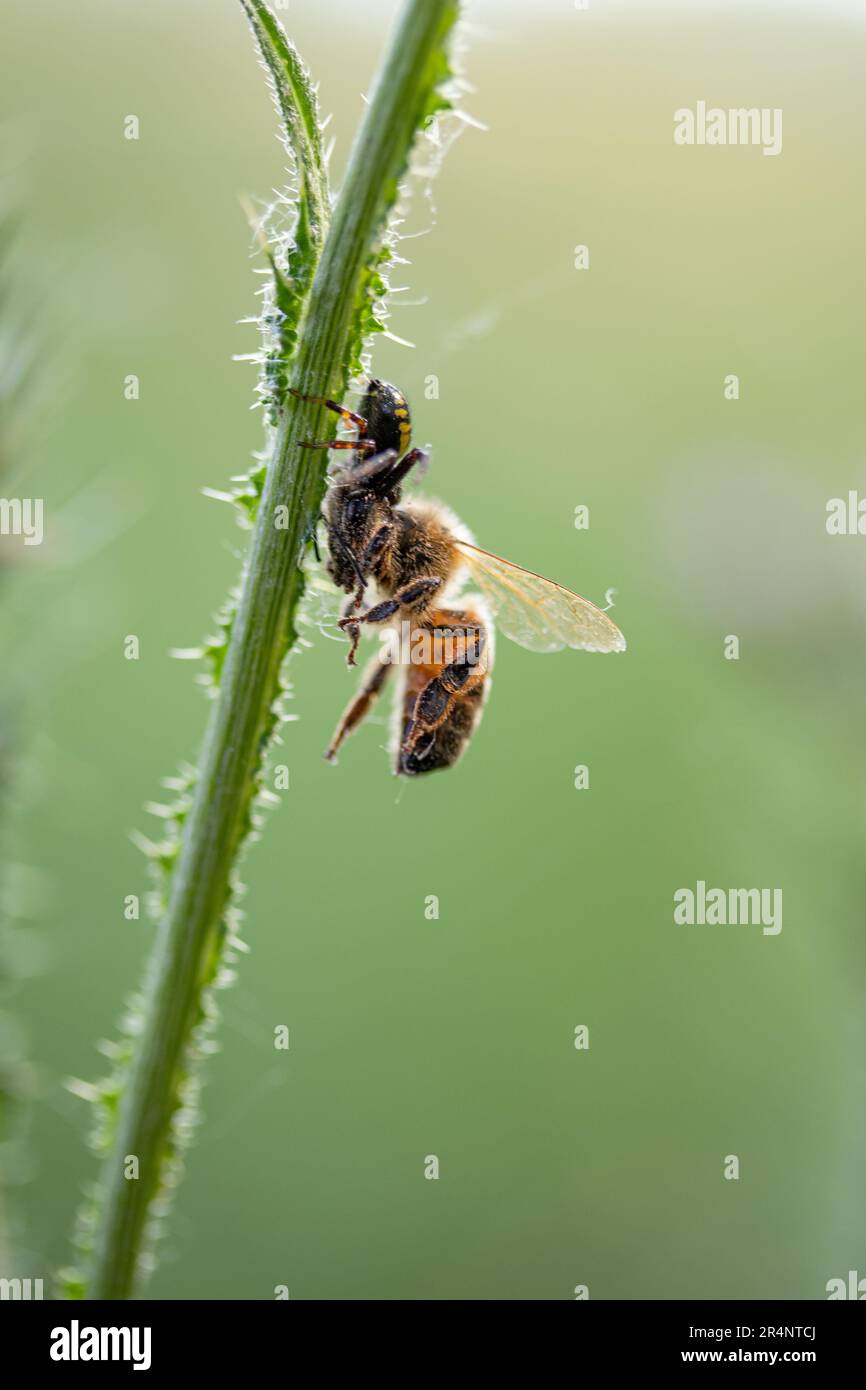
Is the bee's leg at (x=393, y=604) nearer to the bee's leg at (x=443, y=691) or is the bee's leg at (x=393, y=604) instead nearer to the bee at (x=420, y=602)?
the bee at (x=420, y=602)

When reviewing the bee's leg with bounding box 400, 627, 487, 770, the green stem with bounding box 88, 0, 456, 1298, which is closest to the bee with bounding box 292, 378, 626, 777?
the bee's leg with bounding box 400, 627, 487, 770

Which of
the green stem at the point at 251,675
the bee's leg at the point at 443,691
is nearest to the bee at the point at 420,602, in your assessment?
the bee's leg at the point at 443,691

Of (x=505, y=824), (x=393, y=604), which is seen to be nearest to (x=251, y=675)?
(x=393, y=604)

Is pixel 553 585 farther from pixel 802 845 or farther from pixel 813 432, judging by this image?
pixel 813 432

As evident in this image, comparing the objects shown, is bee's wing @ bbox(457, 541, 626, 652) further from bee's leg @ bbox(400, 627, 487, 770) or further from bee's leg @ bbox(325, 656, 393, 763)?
bee's leg @ bbox(325, 656, 393, 763)

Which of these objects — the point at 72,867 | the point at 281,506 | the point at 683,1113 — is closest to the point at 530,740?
the point at 683,1113

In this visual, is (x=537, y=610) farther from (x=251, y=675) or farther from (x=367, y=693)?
(x=251, y=675)
